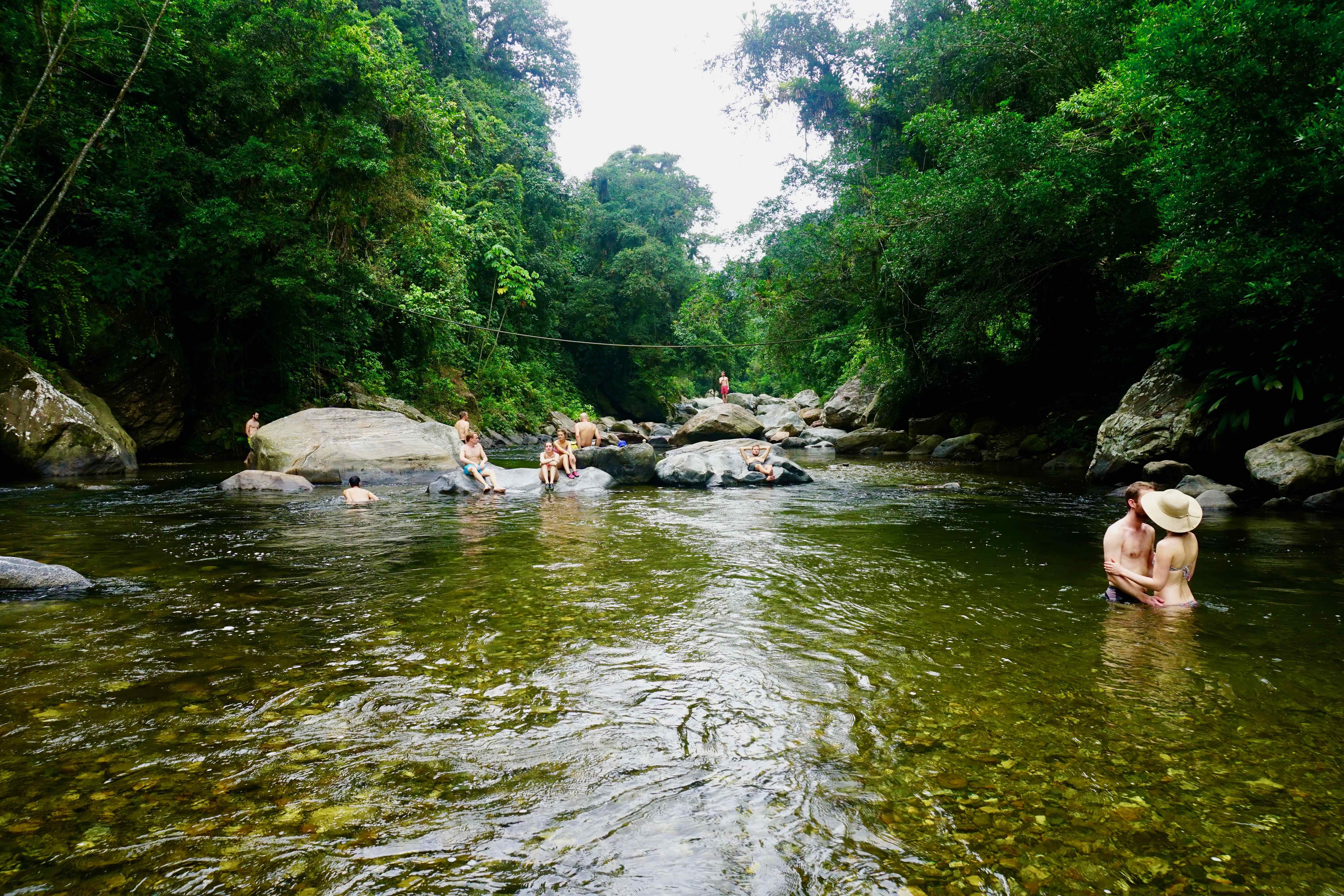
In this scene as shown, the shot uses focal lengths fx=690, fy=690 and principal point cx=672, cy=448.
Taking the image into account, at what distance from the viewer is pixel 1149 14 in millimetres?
8820

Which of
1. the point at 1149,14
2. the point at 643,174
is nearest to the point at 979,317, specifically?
the point at 1149,14

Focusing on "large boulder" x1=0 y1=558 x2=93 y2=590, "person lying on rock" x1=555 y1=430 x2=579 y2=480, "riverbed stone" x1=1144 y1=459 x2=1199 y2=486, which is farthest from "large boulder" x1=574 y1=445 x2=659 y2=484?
"large boulder" x1=0 y1=558 x2=93 y2=590

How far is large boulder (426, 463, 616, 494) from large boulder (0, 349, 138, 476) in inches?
223

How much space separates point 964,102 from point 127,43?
17.6 metres

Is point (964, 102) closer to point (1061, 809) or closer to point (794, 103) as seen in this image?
point (794, 103)

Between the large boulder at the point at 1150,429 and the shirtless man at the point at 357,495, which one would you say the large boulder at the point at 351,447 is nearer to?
the shirtless man at the point at 357,495

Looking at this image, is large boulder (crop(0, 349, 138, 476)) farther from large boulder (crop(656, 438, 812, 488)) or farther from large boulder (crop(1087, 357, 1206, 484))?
large boulder (crop(1087, 357, 1206, 484))

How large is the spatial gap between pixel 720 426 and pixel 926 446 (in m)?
6.19

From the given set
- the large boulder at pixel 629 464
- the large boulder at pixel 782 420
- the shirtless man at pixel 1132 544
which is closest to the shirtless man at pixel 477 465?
the large boulder at pixel 629 464

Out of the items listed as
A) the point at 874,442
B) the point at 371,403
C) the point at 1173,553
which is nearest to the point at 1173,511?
the point at 1173,553

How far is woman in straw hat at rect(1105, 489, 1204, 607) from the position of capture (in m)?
4.52

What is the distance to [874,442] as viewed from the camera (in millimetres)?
20312

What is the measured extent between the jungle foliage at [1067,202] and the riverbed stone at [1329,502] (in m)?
1.35

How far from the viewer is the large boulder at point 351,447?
478 inches
